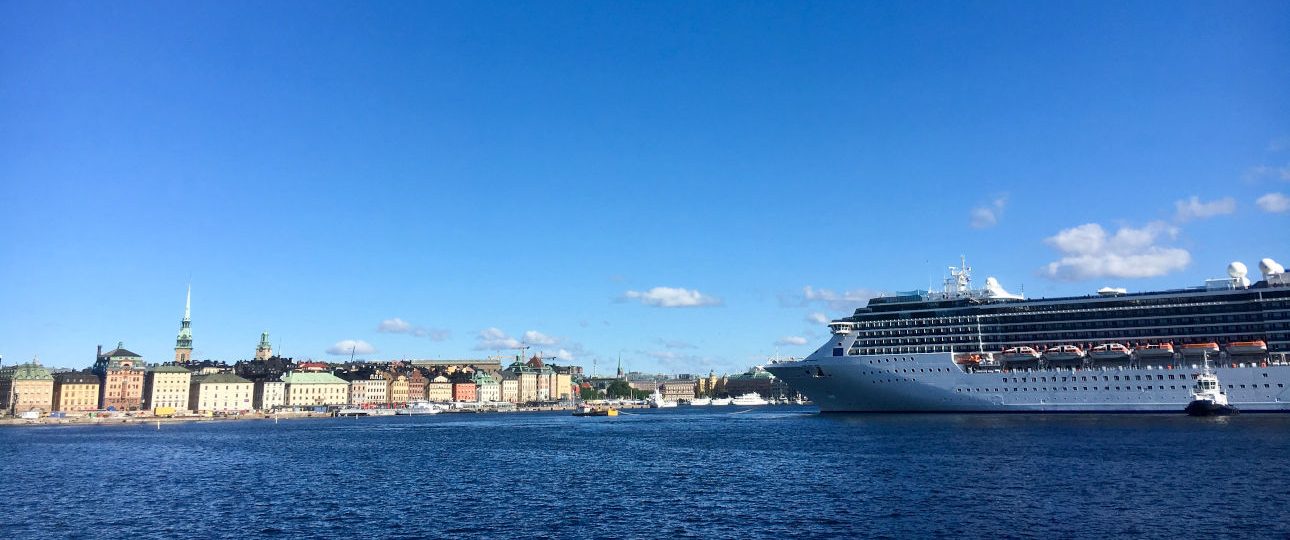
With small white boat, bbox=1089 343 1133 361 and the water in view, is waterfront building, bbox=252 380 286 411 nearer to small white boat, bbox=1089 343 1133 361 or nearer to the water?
the water

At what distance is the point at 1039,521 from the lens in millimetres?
30172

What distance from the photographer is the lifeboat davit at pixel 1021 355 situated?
7950 cm

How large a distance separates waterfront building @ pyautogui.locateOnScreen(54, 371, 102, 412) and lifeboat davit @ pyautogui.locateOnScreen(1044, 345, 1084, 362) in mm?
180371

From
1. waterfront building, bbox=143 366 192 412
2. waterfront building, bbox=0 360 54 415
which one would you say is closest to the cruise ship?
waterfront building, bbox=143 366 192 412

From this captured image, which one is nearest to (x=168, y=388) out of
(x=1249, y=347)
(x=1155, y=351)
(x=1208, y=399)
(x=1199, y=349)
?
(x=1155, y=351)

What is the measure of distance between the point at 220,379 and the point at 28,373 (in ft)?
112

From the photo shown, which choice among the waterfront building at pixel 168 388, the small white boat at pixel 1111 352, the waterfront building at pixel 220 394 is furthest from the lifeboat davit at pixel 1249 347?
the waterfront building at pixel 168 388

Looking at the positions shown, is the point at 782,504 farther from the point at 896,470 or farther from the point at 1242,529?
the point at 1242,529

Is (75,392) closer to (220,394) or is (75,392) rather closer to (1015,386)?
(220,394)

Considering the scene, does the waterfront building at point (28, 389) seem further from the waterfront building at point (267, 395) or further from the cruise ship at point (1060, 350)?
the cruise ship at point (1060, 350)

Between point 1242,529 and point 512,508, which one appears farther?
point 512,508

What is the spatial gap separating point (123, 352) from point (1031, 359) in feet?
662

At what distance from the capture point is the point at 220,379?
601 ft

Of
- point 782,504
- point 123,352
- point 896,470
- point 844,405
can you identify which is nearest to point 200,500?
point 782,504
